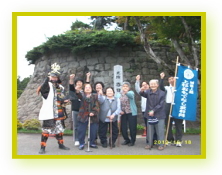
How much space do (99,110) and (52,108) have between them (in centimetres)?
110

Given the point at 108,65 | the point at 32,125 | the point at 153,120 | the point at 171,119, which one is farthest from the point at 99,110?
the point at 108,65

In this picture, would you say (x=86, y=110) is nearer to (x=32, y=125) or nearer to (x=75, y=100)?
(x=75, y=100)

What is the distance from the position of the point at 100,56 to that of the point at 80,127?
4593 mm

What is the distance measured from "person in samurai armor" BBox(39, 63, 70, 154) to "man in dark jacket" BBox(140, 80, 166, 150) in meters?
1.90

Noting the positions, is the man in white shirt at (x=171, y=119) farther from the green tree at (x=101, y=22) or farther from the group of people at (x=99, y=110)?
the green tree at (x=101, y=22)

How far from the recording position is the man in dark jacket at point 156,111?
5.35 meters

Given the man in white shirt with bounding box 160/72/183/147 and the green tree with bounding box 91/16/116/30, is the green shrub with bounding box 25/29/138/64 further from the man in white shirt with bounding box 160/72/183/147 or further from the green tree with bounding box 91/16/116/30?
the man in white shirt with bounding box 160/72/183/147

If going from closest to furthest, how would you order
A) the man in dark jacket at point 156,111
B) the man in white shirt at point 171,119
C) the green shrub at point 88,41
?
the man in dark jacket at point 156,111 < the man in white shirt at point 171,119 < the green shrub at point 88,41

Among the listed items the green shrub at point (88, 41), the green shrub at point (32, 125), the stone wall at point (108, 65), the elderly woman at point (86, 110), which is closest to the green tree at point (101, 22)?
the green shrub at point (88, 41)

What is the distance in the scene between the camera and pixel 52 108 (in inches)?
203

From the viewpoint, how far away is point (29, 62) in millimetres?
11336

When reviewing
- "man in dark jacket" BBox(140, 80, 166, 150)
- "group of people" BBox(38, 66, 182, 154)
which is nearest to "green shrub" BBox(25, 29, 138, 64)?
"group of people" BBox(38, 66, 182, 154)

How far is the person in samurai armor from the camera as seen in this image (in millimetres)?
5109
